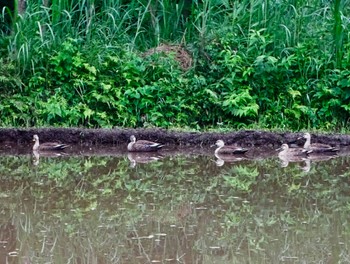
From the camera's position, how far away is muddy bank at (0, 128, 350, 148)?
1445 cm

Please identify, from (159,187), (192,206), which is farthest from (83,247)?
(159,187)

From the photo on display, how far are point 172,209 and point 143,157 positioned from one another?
391 centimetres

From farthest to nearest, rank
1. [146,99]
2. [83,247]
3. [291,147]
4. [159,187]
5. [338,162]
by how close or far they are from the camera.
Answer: [146,99] → [291,147] → [338,162] → [159,187] → [83,247]

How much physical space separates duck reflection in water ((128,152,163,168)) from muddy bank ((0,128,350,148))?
1.79ft

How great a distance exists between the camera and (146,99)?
15531mm

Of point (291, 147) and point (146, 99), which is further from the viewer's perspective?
point (146, 99)

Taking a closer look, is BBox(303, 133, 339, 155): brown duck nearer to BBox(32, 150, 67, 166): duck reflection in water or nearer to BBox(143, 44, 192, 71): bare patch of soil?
BBox(143, 44, 192, 71): bare patch of soil

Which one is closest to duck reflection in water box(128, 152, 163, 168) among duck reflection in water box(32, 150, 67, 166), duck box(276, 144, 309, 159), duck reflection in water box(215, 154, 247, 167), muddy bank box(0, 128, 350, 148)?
muddy bank box(0, 128, 350, 148)

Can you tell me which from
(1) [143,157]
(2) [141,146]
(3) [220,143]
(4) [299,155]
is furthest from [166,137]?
(4) [299,155]

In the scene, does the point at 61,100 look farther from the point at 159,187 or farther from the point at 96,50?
the point at 159,187

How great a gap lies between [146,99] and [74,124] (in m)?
1.37

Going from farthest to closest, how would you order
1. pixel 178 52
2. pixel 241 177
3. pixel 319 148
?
1. pixel 178 52
2. pixel 319 148
3. pixel 241 177

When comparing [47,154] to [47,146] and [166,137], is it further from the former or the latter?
[166,137]

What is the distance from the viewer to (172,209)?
997cm
